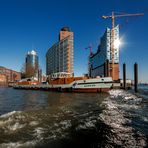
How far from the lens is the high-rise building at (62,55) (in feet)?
532

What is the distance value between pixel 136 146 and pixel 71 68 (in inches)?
6218

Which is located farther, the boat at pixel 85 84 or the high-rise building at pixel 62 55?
the high-rise building at pixel 62 55

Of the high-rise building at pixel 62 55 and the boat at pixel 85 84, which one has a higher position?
the high-rise building at pixel 62 55

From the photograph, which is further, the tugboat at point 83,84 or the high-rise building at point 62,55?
the high-rise building at point 62,55

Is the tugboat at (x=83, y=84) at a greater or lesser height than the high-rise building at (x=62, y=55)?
lesser

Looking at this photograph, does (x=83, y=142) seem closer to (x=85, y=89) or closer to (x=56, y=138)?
(x=56, y=138)

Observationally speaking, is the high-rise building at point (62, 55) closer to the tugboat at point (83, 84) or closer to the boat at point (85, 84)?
the tugboat at point (83, 84)

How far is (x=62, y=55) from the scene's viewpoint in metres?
170

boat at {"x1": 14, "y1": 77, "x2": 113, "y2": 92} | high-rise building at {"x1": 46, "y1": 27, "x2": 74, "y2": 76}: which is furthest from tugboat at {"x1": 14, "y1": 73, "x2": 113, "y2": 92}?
high-rise building at {"x1": 46, "y1": 27, "x2": 74, "y2": 76}

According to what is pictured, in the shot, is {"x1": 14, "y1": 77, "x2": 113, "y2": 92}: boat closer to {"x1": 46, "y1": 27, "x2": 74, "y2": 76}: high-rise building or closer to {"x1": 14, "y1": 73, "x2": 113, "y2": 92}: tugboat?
{"x1": 14, "y1": 73, "x2": 113, "y2": 92}: tugboat

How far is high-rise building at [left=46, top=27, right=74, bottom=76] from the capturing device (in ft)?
532

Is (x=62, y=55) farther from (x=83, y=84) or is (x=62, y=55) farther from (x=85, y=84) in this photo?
(x=85, y=84)

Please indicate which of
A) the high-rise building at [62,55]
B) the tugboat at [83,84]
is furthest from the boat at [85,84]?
the high-rise building at [62,55]

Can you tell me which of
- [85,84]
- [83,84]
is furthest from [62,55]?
[85,84]
